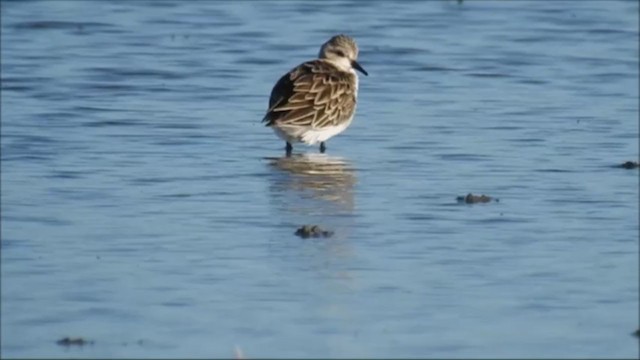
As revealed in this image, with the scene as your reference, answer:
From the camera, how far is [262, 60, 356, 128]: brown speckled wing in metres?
15.0

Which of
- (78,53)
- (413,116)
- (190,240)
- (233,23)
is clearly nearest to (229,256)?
(190,240)

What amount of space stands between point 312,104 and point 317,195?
238 centimetres

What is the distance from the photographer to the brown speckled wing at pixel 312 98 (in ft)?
49.3

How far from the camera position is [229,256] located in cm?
1080

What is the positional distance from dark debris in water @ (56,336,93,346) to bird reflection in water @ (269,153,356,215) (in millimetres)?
3437

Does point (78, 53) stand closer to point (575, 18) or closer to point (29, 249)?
point (575, 18)

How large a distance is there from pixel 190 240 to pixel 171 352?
2377mm

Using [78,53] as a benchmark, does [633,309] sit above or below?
above

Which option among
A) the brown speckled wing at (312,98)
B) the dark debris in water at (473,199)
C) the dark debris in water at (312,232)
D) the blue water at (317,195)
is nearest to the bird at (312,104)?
the brown speckled wing at (312,98)

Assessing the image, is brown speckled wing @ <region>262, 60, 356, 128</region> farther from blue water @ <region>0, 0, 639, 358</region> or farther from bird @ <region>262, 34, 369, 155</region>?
blue water @ <region>0, 0, 639, 358</region>

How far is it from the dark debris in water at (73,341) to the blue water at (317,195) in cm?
4

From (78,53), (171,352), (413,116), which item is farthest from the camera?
(78,53)

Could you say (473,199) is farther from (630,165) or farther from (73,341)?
(73,341)

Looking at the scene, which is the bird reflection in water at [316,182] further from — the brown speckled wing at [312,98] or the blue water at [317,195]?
the brown speckled wing at [312,98]
